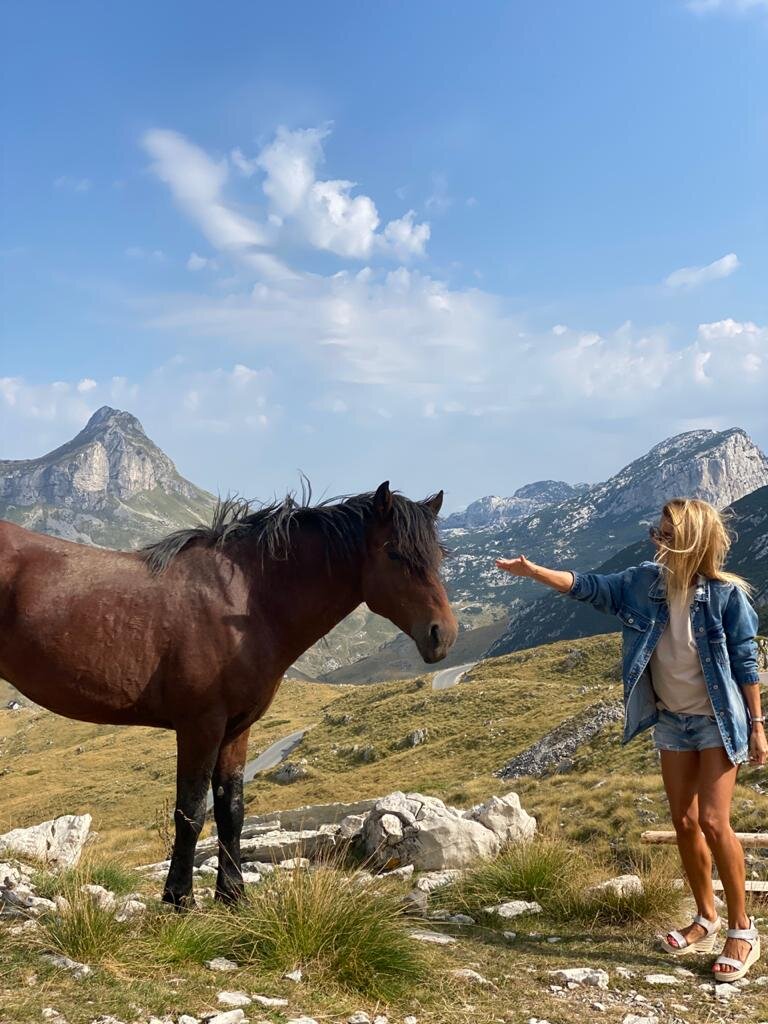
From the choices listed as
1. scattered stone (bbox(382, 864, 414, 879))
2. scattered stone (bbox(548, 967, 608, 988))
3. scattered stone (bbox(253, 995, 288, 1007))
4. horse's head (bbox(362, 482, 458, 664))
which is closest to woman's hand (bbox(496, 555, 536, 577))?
horse's head (bbox(362, 482, 458, 664))

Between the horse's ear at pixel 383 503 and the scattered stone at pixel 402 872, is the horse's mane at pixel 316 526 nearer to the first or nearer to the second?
the horse's ear at pixel 383 503

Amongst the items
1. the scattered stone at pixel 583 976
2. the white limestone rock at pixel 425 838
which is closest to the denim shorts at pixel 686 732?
the scattered stone at pixel 583 976

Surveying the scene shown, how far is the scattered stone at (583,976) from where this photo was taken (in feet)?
16.9

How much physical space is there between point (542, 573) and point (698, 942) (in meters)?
3.32

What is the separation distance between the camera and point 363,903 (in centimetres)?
533

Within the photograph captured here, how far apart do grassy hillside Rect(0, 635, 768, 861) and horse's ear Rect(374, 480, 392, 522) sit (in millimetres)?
7235

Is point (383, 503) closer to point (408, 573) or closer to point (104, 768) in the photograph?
point (408, 573)

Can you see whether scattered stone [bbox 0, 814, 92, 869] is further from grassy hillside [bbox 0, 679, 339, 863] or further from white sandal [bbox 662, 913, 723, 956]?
white sandal [bbox 662, 913, 723, 956]

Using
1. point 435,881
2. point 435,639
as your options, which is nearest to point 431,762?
point 435,881

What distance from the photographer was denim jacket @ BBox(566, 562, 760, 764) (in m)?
5.48

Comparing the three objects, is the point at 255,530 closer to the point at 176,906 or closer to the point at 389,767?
the point at 176,906

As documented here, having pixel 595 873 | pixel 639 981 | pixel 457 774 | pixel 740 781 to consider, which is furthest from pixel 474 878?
pixel 457 774

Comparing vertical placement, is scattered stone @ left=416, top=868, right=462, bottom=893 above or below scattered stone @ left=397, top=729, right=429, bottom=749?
above

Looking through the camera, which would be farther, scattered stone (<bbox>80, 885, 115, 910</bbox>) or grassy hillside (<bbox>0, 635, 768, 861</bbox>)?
grassy hillside (<bbox>0, 635, 768, 861</bbox>)
